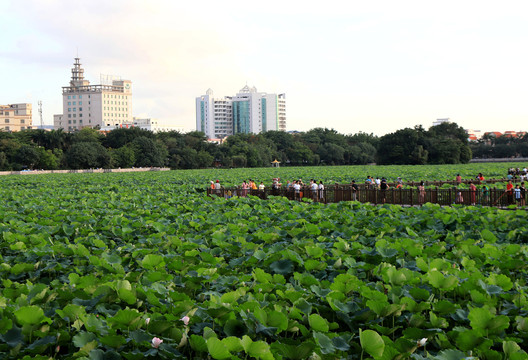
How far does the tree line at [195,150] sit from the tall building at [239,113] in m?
72.5

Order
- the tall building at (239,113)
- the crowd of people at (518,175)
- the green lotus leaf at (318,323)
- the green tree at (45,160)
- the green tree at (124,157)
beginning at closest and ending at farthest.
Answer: the green lotus leaf at (318,323) → the crowd of people at (518,175) → the green tree at (45,160) → the green tree at (124,157) → the tall building at (239,113)

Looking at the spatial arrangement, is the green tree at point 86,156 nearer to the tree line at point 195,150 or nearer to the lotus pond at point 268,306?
the tree line at point 195,150

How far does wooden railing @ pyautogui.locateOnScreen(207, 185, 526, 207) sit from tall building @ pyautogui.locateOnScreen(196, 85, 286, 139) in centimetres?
15290

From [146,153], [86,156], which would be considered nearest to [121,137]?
[146,153]

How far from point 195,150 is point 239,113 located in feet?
300

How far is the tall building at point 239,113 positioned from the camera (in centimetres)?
17800

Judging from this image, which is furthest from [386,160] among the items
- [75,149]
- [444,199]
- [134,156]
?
[444,199]

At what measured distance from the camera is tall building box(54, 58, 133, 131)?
15362 centimetres

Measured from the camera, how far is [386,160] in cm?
8394

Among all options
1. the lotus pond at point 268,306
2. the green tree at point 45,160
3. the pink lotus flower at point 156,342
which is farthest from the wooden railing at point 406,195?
the green tree at point 45,160

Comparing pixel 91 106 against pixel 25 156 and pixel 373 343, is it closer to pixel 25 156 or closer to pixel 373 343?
pixel 25 156

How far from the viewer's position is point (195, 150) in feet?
295

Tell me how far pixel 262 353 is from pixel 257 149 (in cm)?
9069

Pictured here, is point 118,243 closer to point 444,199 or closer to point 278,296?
point 278,296
